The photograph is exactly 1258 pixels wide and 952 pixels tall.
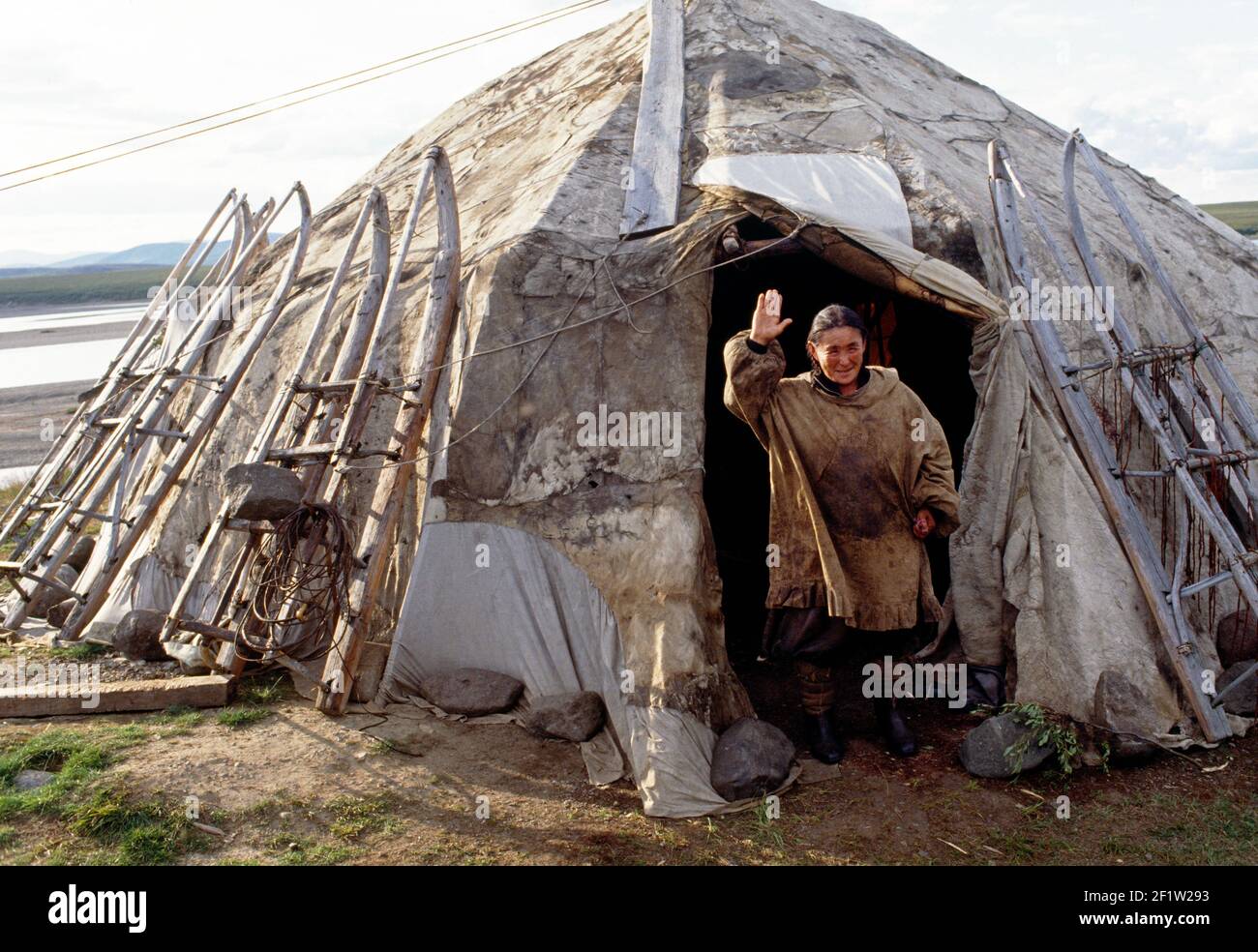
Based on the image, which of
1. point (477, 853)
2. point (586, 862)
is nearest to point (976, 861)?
point (586, 862)

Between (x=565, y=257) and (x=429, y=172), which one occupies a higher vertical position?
(x=429, y=172)

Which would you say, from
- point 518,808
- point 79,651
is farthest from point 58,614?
point 518,808

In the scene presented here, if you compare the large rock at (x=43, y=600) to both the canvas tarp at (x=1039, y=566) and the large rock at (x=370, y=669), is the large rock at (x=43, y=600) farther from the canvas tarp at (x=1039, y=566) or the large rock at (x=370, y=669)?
the canvas tarp at (x=1039, y=566)

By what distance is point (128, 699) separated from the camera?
5.29 metres

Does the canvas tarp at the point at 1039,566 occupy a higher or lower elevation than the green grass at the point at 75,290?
lower

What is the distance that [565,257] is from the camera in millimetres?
5414

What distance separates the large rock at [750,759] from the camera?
14.0 feet

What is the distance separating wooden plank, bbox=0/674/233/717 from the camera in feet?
17.3

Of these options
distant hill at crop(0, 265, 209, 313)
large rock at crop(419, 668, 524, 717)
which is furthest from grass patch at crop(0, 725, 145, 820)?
distant hill at crop(0, 265, 209, 313)

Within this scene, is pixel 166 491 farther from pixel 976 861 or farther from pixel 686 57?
pixel 976 861

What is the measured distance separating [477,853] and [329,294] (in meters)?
3.70

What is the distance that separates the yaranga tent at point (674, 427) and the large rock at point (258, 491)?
0.63m

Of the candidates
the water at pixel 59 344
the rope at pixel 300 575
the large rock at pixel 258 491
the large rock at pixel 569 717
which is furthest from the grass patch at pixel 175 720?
the water at pixel 59 344

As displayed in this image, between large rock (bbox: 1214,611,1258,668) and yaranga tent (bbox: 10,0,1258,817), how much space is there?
11cm
